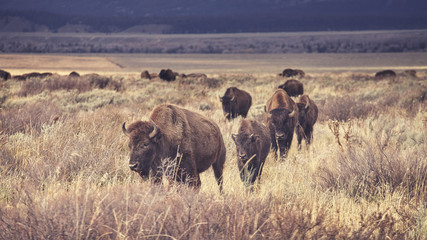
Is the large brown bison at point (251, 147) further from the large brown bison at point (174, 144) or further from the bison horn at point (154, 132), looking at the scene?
the bison horn at point (154, 132)

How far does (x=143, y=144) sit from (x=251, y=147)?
2362 millimetres

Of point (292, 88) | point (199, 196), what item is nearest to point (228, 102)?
point (292, 88)

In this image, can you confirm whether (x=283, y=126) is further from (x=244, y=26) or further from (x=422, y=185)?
(x=244, y=26)

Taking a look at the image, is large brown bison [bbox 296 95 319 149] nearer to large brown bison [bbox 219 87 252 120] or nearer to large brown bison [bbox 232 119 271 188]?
large brown bison [bbox 232 119 271 188]

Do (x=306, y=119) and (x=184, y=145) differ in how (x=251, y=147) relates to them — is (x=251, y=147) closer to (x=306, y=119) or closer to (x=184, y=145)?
(x=184, y=145)

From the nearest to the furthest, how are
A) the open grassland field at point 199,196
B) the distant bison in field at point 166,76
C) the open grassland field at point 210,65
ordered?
the open grassland field at point 199,196
the distant bison in field at point 166,76
the open grassland field at point 210,65

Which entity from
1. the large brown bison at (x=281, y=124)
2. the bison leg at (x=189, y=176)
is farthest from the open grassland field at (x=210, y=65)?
the bison leg at (x=189, y=176)

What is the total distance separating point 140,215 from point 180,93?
19592 mm

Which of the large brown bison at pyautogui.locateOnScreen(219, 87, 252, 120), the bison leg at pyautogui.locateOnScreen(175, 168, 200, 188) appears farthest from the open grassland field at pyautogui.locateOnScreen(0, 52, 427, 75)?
the bison leg at pyautogui.locateOnScreen(175, 168, 200, 188)

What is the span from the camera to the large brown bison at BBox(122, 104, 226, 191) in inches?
199

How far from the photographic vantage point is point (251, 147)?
700 centimetres

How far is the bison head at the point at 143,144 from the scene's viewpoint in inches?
196

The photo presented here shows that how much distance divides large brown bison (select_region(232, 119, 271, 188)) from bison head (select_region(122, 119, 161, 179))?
5.36ft

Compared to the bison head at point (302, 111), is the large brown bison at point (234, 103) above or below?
below
